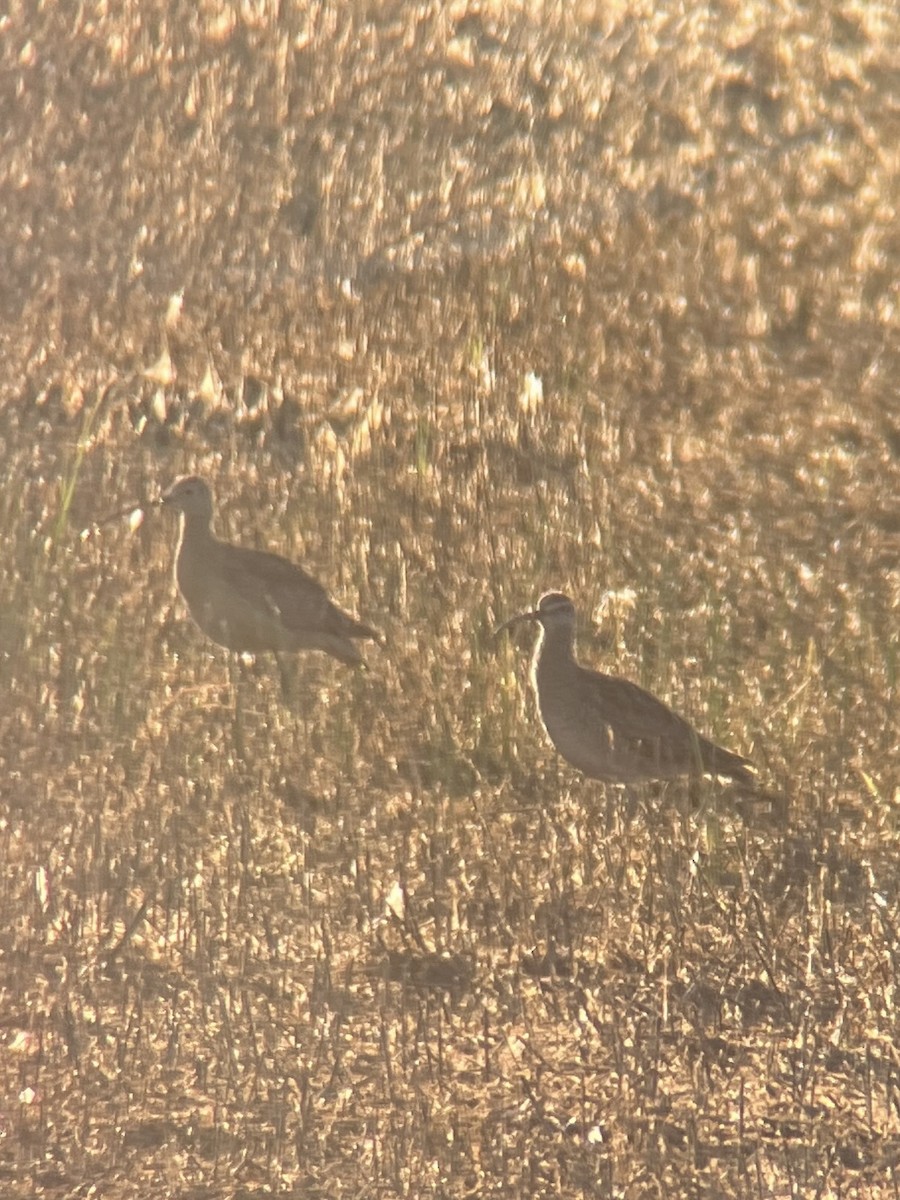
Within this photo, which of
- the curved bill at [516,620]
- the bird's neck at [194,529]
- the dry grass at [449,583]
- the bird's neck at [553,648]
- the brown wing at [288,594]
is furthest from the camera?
the bird's neck at [194,529]

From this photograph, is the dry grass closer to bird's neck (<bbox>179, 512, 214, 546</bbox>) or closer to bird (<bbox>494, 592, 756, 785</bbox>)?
bird (<bbox>494, 592, 756, 785</bbox>)

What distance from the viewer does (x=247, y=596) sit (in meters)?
5.15

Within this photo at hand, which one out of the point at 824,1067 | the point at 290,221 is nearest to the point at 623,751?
the point at 824,1067

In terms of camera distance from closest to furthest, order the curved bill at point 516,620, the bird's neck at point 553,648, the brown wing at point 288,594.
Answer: the bird's neck at point 553,648, the curved bill at point 516,620, the brown wing at point 288,594

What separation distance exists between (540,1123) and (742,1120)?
0.39m

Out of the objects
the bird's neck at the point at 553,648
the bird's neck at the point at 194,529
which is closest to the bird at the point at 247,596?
the bird's neck at the point at 194,529

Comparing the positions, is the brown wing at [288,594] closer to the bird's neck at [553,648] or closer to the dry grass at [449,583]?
the dry grass at [449,583]

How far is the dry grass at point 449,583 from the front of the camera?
132 inches

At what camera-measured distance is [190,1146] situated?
3.23 meters

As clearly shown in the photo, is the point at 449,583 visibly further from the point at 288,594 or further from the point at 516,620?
the point at 516,620

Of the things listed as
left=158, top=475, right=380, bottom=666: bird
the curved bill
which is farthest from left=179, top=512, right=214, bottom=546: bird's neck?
the curved bill

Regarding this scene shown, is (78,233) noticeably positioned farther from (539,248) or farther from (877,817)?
(877,817)

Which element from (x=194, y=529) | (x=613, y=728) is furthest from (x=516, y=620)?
(x=194, y=529)

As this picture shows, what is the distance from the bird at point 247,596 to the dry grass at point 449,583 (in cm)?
12
